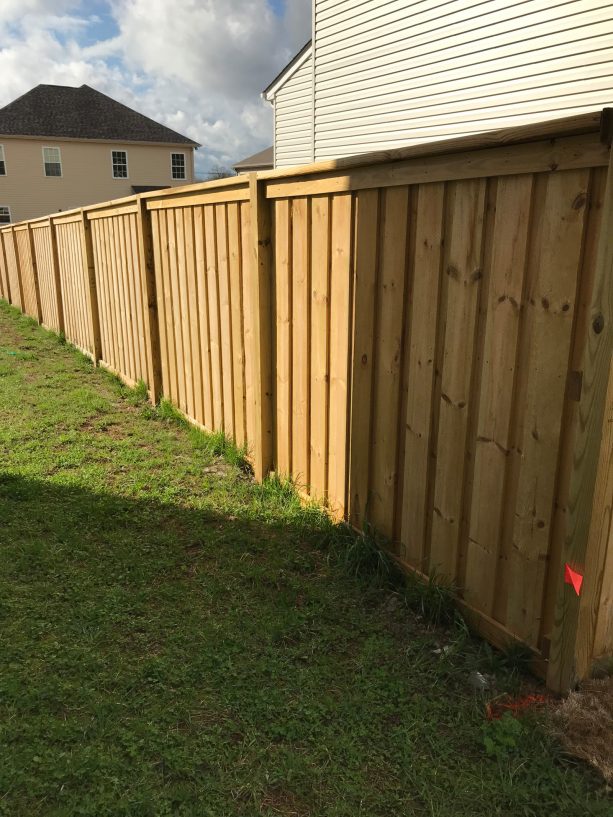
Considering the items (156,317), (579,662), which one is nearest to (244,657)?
(579,662)

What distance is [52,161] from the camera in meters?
37.0

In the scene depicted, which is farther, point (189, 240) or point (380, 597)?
point (189, 240)

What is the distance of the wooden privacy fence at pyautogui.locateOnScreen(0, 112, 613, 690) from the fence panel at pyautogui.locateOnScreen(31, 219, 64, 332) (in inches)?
259

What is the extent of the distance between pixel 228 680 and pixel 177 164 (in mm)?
41925

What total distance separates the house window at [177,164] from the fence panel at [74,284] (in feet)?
108

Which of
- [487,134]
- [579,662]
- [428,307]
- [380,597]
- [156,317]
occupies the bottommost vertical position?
[380,597]

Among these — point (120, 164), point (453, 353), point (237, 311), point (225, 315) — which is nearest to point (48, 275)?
point (225, 315)

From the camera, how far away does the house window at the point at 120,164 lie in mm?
38375

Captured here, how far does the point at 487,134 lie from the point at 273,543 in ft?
7.78

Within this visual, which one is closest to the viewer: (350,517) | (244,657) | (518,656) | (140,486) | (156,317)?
(518,656)

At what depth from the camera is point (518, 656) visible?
2438 millimetres

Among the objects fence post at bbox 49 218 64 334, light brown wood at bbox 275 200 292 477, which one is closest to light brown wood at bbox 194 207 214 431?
light brown wood at bbox 275 200 292 477

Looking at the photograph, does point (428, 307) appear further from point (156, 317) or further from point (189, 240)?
point (156, 317)

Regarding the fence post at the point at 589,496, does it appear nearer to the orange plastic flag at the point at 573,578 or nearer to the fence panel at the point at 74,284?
the orange plastic flag at the point at 573,578
